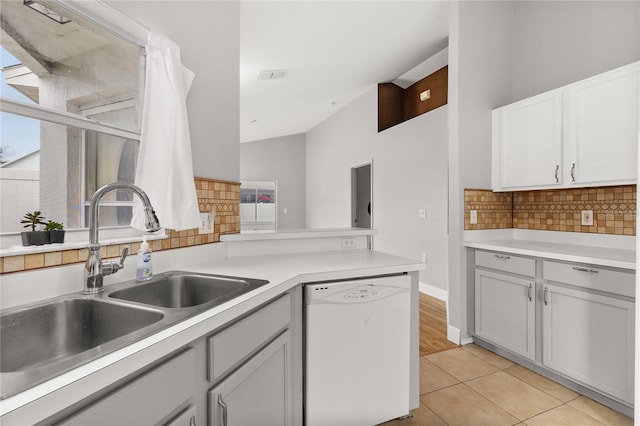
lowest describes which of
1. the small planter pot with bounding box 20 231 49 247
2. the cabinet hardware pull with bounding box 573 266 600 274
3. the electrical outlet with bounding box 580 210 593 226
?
the cabinet hardware pull with bounding box 573 266 600 274

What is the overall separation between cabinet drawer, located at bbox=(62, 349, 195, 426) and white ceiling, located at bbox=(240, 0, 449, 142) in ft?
8.89

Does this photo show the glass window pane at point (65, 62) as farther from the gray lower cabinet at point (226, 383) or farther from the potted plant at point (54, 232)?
the gray lower cabinet at point (226, 383)

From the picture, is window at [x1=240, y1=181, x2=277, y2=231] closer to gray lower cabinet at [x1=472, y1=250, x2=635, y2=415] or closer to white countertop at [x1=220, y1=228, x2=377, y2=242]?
white countertop at [x1=220, y1=228, x2=377, y2=242]

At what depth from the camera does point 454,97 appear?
8.91 feet

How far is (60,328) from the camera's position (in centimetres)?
100

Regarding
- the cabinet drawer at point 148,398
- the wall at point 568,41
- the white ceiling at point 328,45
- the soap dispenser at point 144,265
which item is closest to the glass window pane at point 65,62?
the soap dispenser at point 144,265

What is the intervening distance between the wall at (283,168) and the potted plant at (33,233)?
716 cm

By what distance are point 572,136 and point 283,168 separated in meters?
6.93

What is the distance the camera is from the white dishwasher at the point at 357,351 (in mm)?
1450

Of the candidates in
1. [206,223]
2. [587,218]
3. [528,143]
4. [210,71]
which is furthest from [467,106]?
[206,223]

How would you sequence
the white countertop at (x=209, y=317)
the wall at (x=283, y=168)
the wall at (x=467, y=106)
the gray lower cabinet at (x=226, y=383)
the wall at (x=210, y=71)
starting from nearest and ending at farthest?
the white countertop at (x=209, y=317)
the gray lower cabinet at (x=226, y=383)
the wall at (x=210, y=71)
the wall at (x=467, y=106)
the wall at (x=283, y=168)

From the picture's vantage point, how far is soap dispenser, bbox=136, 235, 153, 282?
1303 mm

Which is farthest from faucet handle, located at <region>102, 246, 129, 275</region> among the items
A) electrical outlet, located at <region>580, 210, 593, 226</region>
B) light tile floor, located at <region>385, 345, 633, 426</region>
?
electrical outlet, located at <region>580, 210, 593, 226</region>

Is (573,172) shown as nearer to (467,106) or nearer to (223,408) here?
(467,106)
